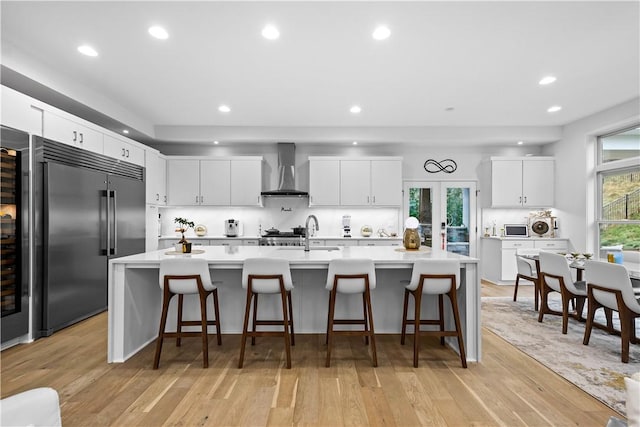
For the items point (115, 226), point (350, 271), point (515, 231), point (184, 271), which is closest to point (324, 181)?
point (115, 226)

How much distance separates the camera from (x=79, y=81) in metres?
3.88

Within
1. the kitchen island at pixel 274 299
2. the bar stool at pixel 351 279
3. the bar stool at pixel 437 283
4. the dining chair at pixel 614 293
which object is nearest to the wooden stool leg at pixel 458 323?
A: the bar stool at pixel 437 283

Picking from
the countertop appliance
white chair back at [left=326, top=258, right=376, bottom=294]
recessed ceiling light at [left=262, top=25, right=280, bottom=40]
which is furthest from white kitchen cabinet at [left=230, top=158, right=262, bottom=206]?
white chair back at [left=326, top=258, right=376, bottom=294]

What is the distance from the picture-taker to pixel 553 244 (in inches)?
233

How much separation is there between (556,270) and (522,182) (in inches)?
127

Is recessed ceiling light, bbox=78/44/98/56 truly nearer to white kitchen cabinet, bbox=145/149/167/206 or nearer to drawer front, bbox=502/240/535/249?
white kitchen cabinet, bbox=145/149/167/206

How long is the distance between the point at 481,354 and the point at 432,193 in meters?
4.24

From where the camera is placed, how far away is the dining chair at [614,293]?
104 inches

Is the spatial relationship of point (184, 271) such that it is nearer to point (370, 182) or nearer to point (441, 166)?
point (370, 182)

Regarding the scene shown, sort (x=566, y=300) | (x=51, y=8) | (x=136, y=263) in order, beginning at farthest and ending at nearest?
1. (x=566, y=300)
2. (x=136, y=263)
3. (x=51, y=8)

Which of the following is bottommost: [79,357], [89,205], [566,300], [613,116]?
[79,357]

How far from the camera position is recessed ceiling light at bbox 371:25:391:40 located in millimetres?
2783

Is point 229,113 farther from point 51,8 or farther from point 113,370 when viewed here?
point 113,370

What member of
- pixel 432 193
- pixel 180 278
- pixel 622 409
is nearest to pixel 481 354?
pixel 622 409
